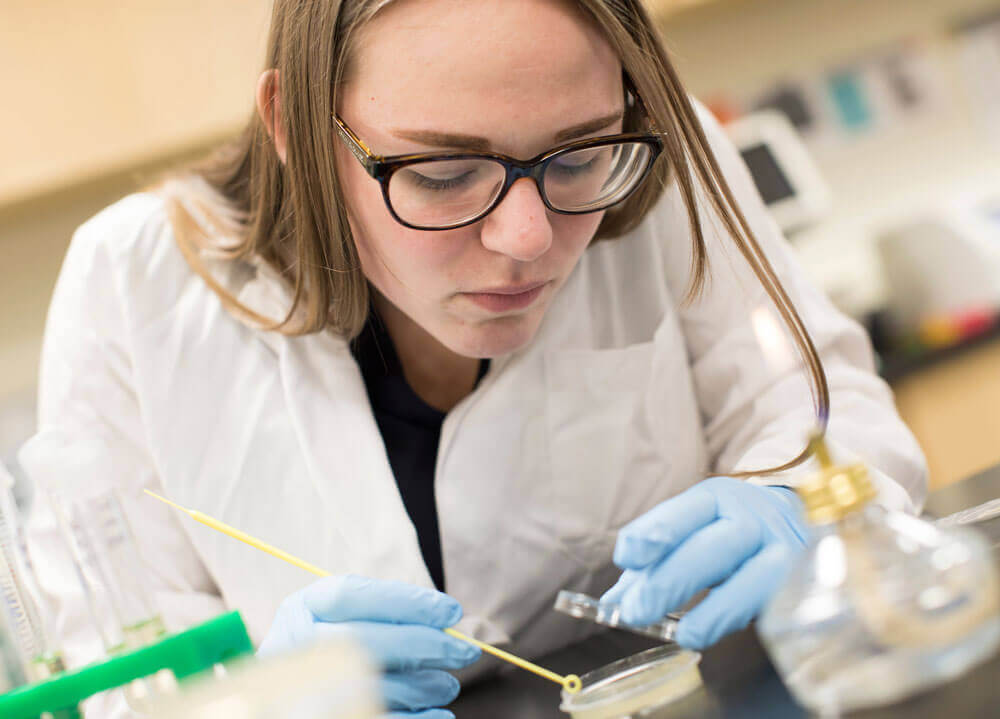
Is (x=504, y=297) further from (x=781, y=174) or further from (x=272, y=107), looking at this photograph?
(x=781, y=174)

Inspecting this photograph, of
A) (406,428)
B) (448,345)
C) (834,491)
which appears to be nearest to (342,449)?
(406,428)

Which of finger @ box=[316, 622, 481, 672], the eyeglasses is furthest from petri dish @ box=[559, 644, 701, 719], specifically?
the eyeglasses

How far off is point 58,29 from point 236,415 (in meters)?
1.87

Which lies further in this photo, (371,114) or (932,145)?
(932,145)

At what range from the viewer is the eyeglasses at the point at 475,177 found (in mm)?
1084

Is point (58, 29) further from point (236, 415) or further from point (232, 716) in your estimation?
point (232, 716)

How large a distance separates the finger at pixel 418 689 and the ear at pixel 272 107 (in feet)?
2.19

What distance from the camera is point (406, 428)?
152cm

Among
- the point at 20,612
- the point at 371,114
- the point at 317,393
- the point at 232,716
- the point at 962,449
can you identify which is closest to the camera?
the point at 232,716

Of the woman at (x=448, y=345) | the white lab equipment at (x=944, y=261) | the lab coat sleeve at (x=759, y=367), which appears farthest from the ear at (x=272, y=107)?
the white lab equipment at (x=944, y=261)

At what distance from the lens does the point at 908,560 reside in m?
0.74

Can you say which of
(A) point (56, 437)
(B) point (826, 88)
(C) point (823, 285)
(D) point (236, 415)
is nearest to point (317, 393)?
(D) point (236, 415)

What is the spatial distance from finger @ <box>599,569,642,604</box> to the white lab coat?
1.18 ft

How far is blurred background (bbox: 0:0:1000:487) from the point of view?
278 centimetres
